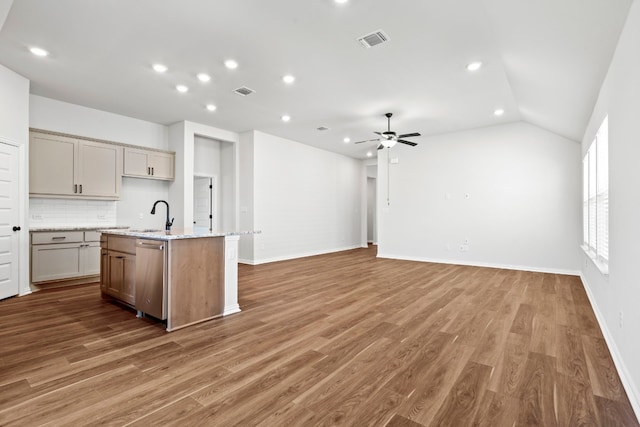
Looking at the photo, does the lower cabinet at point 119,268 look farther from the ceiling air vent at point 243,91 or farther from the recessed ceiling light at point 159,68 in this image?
the ceiling air vent at point 243,91

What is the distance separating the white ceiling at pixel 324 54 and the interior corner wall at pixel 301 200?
193 cm

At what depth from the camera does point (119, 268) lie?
386 cm

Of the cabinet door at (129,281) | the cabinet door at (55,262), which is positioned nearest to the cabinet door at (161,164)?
the cabinet door at (55,262)

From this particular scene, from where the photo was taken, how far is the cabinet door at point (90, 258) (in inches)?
201

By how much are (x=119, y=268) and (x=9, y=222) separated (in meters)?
1.79

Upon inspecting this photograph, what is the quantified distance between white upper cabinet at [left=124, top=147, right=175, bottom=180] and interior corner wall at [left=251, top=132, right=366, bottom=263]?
1736 mm

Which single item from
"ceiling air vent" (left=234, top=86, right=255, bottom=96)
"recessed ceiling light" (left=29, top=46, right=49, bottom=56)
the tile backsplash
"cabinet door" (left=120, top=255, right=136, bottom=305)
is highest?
"ceiling air vent" (left=234, top=86, right=255, bottom=96)

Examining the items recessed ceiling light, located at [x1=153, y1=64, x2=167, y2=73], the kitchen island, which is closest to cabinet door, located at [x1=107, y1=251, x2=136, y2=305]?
the kitchen island

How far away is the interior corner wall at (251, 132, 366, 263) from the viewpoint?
24.0 ft

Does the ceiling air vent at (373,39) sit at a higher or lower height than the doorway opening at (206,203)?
higher

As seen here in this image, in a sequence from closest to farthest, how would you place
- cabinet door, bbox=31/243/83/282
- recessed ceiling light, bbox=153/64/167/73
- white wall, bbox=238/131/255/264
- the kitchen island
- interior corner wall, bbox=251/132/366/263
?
the kitchen island
recessed ceiling light, bbox=153/64/167/73
cabinet door, bbox=31/243/83/282
white wall, bbox=238/131/255/264
interior corner wall, bbox=251/132/366/263

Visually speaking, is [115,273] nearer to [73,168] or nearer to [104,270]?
[104,270]

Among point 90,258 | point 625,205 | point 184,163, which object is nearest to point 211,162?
point 184,163

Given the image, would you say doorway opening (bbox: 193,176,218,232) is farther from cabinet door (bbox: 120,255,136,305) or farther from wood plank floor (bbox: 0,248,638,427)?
cabinet door (bbox: 120,255,136,305)
